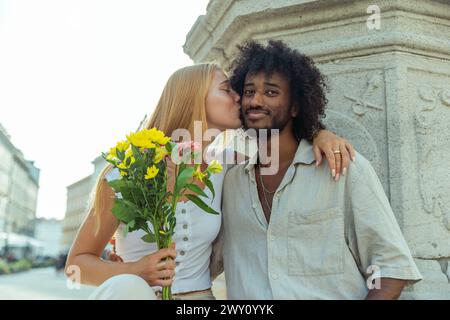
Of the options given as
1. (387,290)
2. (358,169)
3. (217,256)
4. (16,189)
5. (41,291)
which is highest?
(16,189)

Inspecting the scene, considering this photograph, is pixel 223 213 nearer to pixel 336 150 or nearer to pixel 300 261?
pixel 300 261

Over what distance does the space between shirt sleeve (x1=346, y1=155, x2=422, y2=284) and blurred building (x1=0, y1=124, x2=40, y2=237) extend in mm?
51795

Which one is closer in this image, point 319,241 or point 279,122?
point 319,241

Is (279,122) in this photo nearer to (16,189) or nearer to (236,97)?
(236,97)

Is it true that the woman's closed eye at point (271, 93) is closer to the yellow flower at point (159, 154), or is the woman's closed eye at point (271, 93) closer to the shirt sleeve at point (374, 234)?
the shirt sleeve at point (374, 234)

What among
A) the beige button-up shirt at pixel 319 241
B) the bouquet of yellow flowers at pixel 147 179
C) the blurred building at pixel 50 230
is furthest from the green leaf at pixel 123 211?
the blurred building at pixel 50 230

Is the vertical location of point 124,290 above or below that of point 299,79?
below

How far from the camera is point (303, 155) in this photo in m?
2.25

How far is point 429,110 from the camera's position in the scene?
265 centimetres

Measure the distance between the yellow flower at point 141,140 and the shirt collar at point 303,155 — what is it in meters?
0.79

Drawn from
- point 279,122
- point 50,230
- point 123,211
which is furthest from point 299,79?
point 50,230

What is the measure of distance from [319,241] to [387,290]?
0.33 meters
